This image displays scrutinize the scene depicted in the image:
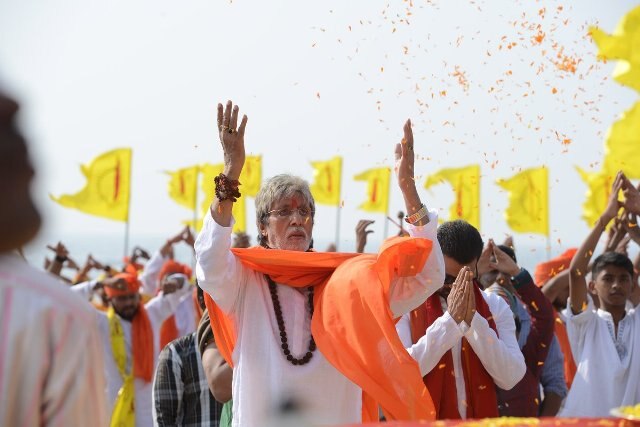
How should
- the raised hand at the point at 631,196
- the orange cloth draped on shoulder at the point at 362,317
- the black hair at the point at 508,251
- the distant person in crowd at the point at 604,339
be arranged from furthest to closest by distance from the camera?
the black hair at the point at 508,251, the distant person in crowd at the point at 604,339, the raised hand at the point at 631,196, the orange cloth draped on shoulder at the point at 362,317

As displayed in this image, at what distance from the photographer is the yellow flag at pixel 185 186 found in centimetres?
2112

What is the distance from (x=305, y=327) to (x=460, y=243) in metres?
1.35

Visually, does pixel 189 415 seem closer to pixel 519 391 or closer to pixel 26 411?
pixel 519 391

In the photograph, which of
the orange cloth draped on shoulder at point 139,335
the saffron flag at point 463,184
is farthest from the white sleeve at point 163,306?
the saffron flag at point 463,184

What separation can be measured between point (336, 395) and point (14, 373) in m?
2.31

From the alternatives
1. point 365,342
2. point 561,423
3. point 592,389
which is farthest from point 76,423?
point 592,389

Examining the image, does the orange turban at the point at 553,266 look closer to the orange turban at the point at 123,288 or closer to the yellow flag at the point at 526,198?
the orange turban at the point at 123,288

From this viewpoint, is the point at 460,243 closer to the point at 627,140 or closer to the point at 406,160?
the point at 406,160

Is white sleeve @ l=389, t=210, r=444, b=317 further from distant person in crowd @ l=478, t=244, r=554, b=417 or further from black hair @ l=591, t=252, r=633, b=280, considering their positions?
black hair @ l=591, t=252, r=633, b=280

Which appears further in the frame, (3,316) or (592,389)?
(592,389)

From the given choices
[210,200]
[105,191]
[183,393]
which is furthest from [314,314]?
[105,191]

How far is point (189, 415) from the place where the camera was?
5.70m

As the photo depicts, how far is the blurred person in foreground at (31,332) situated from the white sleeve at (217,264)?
6.47ft

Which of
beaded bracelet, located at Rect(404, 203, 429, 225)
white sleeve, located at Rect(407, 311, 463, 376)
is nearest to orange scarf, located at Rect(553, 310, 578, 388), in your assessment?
white sleeve, located at Rect(407, 311, 463, 376)
